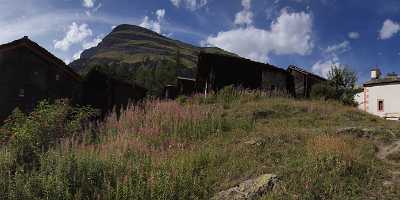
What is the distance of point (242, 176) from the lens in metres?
8.05

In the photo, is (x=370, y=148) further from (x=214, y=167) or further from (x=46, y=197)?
(x=46, y=197)

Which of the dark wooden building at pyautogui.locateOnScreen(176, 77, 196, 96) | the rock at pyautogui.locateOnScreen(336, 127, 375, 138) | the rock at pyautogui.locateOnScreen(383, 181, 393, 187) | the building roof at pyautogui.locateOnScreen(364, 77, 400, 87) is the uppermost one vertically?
the building roof at pyautogui.locateOnScreen(364, 77, 400, 87)

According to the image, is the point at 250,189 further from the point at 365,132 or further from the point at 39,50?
the point at 39,50

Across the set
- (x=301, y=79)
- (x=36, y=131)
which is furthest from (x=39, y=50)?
(x=36, y=131)

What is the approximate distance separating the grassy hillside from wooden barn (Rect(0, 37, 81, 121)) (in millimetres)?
21989

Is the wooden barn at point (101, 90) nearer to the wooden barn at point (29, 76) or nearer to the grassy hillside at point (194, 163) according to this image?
the wooden barn at point (29, 76)

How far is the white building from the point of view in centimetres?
4631

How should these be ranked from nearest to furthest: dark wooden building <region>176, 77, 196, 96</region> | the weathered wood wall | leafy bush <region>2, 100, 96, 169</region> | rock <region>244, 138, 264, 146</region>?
leafy bush <region>2, 100, 96, 169</region>, rock <region>244, 138, 264, 146</region>, the weathered wood wall, dark wooden building <region>176, 77, 196, 96</region>

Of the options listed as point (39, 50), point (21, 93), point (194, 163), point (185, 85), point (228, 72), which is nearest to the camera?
point (194, 163)

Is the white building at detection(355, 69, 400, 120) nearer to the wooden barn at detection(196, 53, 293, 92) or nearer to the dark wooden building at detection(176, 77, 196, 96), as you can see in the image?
the wooden barn at detection(196, 53, 293, 92)

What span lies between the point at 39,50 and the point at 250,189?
28703mm

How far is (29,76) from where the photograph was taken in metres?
32.4

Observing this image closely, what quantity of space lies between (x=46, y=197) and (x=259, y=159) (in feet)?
12.9

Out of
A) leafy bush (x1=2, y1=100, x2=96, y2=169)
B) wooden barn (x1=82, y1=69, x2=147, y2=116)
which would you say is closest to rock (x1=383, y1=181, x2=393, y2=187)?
leafy bush (x1=2, y1=100, x2=96, y2=169)
